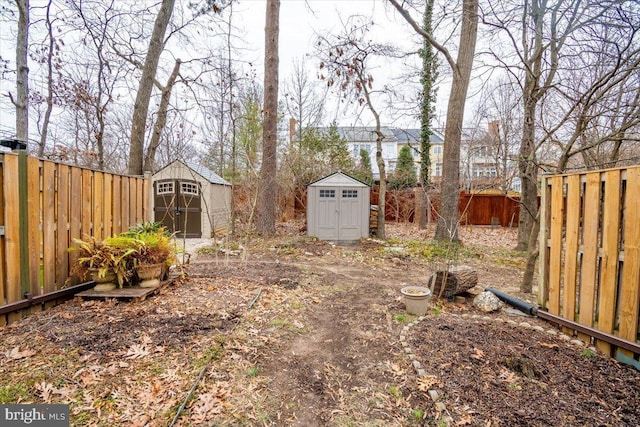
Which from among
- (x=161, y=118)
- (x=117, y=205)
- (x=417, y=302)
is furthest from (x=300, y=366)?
(x=161, y=118)

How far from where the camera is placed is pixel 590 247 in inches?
112

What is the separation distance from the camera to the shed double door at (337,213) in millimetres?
9250

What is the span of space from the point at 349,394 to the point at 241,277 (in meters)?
3.25

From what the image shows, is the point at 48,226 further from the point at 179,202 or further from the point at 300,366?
the point at 179,202

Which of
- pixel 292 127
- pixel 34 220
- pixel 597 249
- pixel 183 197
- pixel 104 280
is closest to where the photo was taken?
pixel 597 249

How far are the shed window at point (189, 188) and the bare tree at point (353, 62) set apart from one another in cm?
522

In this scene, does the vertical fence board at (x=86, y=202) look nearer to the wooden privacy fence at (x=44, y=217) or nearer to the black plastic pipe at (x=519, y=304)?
the wooden privacy fence at (x=44, y=217)

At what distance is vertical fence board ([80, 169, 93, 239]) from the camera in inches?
151

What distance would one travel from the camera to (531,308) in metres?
3.63

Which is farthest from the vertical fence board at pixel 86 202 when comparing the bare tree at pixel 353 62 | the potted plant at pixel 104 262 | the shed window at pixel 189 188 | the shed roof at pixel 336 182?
the bare tree at pixel 353 62

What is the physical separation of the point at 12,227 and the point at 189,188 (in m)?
6.95

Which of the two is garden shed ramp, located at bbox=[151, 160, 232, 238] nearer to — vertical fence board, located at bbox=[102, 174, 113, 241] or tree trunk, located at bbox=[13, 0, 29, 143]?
tree trunk, located at bbox=[13, 0, 29, 143]

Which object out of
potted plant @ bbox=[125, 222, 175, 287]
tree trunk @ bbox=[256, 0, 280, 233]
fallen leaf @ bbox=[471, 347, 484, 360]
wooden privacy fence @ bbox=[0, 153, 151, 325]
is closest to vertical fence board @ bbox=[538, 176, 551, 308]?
fallen leaf @ bbox=[471, 347, 484, 360]

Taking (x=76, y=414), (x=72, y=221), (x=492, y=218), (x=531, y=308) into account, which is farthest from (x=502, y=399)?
(x=492, y=218)
